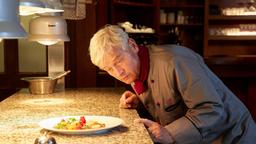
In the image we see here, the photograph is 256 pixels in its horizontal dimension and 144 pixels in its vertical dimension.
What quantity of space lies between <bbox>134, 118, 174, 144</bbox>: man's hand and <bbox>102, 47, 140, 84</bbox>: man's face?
0.25 meters

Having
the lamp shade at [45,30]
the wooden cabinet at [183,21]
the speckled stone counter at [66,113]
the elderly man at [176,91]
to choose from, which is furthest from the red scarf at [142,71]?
the wooden cabinet at [183,21]

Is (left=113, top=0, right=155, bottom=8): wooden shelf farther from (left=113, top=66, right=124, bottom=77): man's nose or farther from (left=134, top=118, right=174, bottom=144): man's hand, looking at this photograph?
(left=134, top=118, right=174, bottom=144): man's hand

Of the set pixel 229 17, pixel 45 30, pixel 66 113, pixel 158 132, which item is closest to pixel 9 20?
pixel 158 132

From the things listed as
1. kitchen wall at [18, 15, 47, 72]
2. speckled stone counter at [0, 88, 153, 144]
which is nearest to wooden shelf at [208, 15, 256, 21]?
kitchen wall at [18, 15, 47, 72]

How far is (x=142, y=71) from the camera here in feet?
5.96

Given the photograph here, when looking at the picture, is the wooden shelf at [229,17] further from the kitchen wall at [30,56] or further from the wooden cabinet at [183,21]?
the kitchen wall at [30,56]

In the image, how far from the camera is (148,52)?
185 centimetres

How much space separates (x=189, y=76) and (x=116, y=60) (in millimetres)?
332

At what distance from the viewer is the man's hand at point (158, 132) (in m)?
1.67

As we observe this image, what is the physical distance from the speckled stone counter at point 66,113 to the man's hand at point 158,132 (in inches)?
1.2

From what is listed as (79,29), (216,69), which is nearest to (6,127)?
(79,29)

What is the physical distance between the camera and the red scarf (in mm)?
1810

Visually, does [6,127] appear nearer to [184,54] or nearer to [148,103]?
[148,103]

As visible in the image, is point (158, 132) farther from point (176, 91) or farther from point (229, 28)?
point (229, 28)
